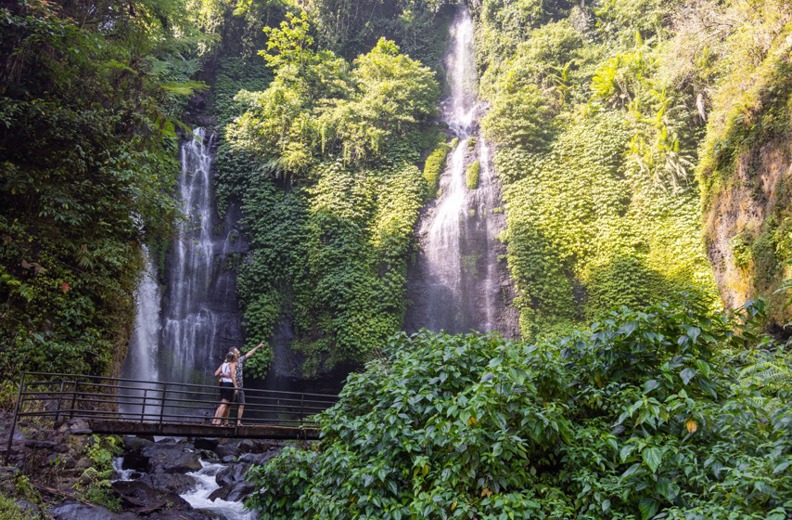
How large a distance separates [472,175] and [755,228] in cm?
991

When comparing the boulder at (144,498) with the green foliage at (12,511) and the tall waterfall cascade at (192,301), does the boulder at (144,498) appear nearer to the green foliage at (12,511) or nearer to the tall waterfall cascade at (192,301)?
the green foliage at (12,511)

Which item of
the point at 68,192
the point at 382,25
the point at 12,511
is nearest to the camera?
the point at 12,511

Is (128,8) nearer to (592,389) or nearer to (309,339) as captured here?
(309,339)

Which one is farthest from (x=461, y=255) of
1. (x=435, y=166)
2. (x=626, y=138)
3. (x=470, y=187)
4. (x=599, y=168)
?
(x=626, y=138)

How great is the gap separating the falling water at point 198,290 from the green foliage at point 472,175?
8288 mm

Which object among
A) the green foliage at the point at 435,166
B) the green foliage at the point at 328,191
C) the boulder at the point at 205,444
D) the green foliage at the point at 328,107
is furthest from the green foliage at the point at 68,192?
the green foliage at the point at 435,166

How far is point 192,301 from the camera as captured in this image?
17.6 meters

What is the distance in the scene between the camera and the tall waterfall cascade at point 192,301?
1623 cm

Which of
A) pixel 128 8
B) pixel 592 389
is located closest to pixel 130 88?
pixel 128 8

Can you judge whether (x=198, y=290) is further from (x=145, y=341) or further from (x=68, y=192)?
(x=68, y=192)

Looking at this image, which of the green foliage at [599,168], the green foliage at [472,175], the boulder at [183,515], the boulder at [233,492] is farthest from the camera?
the green foliage at [472,175]

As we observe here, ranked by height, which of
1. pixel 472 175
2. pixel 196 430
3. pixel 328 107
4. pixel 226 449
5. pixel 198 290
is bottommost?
pixel 226 449

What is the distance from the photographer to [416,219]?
1909cm

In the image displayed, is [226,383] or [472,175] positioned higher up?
[472,175]
